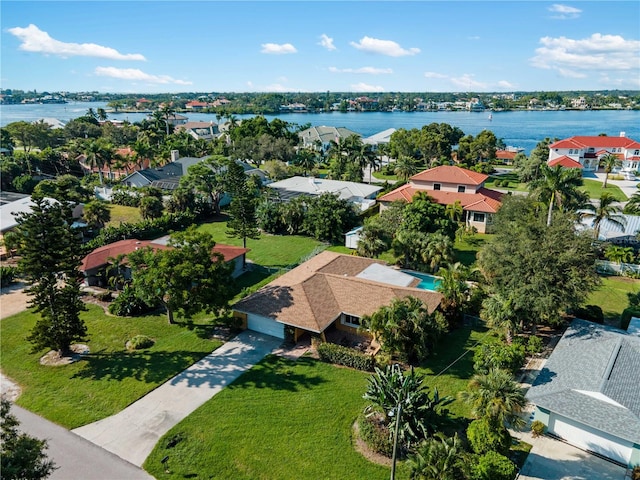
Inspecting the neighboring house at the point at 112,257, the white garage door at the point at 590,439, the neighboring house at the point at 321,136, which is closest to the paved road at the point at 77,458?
the neighboring house at the point at 112,257

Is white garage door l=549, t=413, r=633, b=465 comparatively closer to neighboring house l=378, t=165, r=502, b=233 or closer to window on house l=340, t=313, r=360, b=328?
window on house l=340, t=313, r=360, b=328

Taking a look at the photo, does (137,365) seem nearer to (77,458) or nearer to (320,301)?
(77,458)

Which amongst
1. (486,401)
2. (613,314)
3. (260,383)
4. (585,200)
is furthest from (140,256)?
(585,200)

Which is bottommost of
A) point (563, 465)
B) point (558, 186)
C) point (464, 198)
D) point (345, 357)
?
point (563, 465)

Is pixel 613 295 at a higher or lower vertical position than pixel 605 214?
lower

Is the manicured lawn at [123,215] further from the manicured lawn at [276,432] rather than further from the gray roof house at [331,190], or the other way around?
the manicured lawn at [276,432]

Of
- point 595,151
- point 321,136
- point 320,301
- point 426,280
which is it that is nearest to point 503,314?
point 426,280

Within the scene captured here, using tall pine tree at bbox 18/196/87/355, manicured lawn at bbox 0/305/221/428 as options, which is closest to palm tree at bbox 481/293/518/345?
manicured lawn at bbox 0/305/221/428
